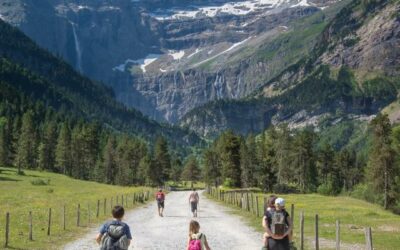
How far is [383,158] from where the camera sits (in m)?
94.1

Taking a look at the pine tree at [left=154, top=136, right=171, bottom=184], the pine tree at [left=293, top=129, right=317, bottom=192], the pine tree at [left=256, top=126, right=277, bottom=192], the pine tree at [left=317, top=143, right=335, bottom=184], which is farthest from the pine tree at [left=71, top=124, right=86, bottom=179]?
the pine tree at [left=317, top=143, right=335, bottom=184]

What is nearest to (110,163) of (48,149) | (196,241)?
(48,149)

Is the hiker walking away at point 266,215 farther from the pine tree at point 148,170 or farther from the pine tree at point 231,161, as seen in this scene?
the pine tree at point 148,170

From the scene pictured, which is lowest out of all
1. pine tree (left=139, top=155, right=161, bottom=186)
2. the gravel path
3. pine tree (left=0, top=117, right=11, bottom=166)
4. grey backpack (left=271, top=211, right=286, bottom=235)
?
the gravel path

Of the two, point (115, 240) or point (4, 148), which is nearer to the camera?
point (115, 240)

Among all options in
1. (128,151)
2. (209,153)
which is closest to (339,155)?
(209,153)

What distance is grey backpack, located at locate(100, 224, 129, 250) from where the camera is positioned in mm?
17281

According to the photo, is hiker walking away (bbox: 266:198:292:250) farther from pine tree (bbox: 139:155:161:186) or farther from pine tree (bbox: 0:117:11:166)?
pine tree (bbox: 139:155:161:186)

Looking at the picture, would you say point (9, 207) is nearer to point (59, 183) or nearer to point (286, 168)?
point (59, 183)

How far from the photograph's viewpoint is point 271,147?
13400cm

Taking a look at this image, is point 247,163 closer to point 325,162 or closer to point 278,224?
point 325,162

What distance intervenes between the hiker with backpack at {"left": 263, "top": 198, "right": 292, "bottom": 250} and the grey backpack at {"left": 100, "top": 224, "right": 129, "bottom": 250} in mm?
4948

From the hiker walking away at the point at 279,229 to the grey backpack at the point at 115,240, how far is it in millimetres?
4961

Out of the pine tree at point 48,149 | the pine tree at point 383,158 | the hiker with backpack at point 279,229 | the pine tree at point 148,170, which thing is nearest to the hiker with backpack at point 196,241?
the hiker with backpack at point 279,229
